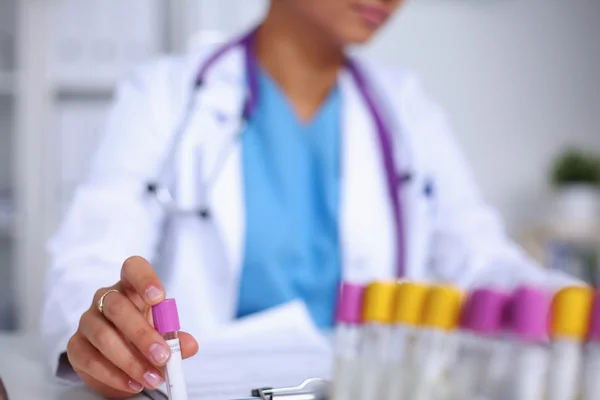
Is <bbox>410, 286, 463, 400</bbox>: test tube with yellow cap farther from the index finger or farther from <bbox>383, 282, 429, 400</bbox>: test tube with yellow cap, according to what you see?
the index finger

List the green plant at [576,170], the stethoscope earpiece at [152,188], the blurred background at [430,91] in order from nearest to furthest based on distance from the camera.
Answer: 1. the stethoscope earpiece at [152,188]
2. the blurred background at [430,91]
3. the green plant at [576,170]

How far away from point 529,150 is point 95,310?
1705mm

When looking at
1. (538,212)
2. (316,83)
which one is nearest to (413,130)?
(316,83)

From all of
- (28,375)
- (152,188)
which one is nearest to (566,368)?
(28,375)

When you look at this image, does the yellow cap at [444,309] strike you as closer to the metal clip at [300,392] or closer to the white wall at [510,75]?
the metal clip at [300,392]

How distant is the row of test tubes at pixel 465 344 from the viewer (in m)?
0.31

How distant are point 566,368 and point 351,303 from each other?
0.13 meters

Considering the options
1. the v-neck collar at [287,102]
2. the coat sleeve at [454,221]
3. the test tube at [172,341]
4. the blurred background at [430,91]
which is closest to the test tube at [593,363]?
the test tube at [172,341]

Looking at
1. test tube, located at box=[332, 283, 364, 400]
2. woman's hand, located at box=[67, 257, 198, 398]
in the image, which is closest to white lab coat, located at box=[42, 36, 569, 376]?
woman's hand, located at box=[67, 257, 198, 398]

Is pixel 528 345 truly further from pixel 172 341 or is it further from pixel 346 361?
pixel 172 341

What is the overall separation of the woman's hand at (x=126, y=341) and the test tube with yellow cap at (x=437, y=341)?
0.16 m

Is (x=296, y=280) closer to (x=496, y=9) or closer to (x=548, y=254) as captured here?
(x=548, y=254)

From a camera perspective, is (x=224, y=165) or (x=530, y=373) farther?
(x=224, y=165)

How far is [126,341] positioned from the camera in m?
0.43
